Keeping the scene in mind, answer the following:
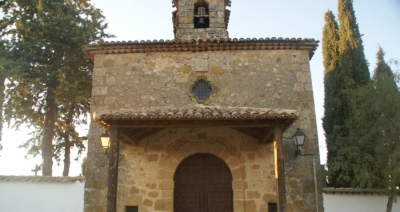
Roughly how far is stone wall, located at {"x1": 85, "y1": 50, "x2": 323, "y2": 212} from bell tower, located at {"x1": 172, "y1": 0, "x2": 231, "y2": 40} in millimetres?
2128

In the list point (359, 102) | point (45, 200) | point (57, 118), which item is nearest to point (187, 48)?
point (359, 102)

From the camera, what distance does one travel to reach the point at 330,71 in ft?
33.5

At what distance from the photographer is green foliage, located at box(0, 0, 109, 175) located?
11.1 metres

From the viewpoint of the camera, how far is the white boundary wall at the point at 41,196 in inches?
297

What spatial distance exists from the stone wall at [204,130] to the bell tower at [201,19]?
6.98 ft

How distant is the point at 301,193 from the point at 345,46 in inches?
202

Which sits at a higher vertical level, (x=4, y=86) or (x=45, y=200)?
(x=4, y=86)

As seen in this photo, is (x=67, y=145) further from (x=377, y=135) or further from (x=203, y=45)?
(x=377, y=135)

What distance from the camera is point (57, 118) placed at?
12.1 metres

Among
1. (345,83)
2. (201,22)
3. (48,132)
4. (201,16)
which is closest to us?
(345,83)

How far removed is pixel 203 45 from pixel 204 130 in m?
2.16

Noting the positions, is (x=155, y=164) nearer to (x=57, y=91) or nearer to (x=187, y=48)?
(x=187, y=48)

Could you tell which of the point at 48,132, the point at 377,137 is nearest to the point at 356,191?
the point at 377,137

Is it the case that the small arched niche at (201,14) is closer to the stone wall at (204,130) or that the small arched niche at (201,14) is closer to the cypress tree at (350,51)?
the stone wall at (204,130)
